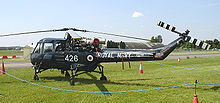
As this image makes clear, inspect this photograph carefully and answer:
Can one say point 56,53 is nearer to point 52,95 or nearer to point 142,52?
point 52,95

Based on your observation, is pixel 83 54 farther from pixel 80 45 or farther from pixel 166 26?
pixel 166 26

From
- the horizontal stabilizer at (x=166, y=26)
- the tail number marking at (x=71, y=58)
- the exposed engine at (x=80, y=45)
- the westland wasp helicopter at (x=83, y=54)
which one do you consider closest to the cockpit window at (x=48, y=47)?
the westland wasp helicopter at (x=83, y=54)

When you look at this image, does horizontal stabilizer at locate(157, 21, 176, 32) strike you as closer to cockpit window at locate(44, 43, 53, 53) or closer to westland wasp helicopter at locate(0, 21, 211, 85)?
westland wasp helicopter at locate(0, 21, 211, 85)

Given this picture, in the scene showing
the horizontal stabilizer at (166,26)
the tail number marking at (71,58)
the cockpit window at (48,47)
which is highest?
the horizontal stabilizer at (166,26)

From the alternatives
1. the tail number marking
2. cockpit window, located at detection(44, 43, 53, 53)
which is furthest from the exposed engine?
cockpit window, located at detection(44, 43, 53, 53)

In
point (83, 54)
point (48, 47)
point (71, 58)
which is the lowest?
point (71, 58)

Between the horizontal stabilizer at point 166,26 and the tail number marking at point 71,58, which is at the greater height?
the horizontal stabilizer at point 166,26

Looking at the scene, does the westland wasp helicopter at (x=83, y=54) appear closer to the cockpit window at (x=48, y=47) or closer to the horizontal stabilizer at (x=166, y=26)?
the cockpit window at (x=48, y=47)

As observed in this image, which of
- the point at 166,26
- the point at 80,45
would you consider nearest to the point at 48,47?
the point at 80,45

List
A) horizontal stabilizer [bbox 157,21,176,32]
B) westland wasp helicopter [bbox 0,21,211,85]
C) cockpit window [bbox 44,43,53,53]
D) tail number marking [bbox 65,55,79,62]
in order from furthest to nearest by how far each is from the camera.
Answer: cockpit window [bbox 44,43,53,53]
tail number marking [bbox 65,55,79,62]
westland wasp helicopter [bbox 0,21,211,85]
horizontal stabilizer [bbox 157,21,176,32]

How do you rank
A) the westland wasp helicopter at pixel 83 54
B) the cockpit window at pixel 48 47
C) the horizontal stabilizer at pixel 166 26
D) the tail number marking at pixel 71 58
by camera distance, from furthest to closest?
1. the cockpit window at pixel 48 47
2. the tail number marking at pixel 71 58
3. the westland wasp helicopter at pixel 83 54
4. the horizontal stabilizer at pixel 166 26

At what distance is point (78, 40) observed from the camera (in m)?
10.4

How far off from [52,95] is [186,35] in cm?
700

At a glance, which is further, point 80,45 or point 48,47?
point 48,47
